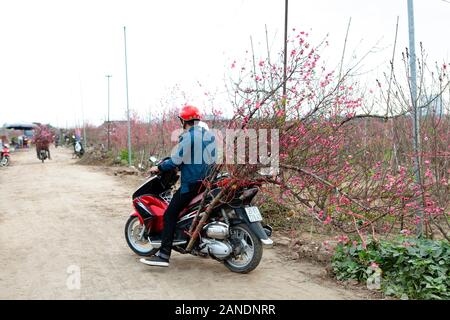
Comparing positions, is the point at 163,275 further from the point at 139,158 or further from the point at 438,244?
the point at 139,158

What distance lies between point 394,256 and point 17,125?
47.8 m

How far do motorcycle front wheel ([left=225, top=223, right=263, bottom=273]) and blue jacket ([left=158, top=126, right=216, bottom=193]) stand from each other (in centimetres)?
69

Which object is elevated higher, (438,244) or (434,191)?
(434,191)

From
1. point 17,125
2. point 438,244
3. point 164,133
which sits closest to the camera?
point 438,244

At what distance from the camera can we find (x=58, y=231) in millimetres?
7621

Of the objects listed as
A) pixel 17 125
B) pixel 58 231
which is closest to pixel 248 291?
pixel 58 231

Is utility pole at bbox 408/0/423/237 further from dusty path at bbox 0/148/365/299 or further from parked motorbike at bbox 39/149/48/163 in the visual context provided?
parked motorbike at bbox 39/149/48/163

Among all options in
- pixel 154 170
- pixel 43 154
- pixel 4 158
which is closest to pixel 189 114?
pixel 154 170

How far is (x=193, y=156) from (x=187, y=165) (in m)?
0.12

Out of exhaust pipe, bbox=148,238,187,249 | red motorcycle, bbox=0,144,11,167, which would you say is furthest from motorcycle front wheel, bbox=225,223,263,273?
red motorcycle, bbox=0,144,11,167

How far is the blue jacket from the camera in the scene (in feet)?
17.1

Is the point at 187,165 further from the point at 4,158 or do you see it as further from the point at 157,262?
the point at 4,158

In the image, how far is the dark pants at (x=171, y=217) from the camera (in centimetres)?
537

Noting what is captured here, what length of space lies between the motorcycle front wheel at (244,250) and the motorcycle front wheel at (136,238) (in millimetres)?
1273
